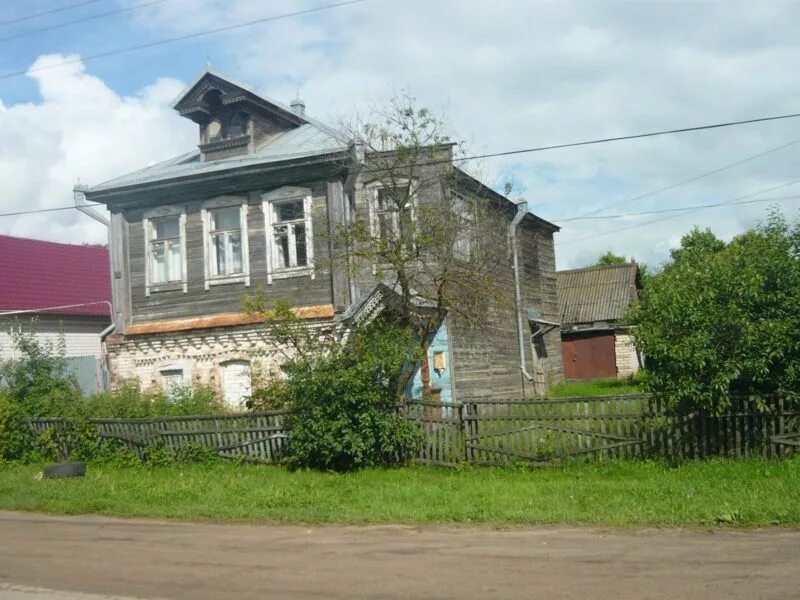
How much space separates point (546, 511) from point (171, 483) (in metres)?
6.81

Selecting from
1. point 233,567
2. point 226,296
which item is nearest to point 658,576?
point 233,567

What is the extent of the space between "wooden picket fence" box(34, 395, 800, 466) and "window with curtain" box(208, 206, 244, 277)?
568 centimetres

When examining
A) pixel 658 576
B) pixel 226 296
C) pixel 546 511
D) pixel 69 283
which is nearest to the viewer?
pixel 658 576

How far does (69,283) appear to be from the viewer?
35.8 m

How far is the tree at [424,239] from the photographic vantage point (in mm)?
15445

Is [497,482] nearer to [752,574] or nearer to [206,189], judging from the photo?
[752,574]

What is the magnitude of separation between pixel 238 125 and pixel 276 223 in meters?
3.41

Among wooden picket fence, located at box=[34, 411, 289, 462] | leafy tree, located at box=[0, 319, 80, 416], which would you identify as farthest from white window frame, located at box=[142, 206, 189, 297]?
wooden picket fence, located at box=[34, 411, 289, 462]

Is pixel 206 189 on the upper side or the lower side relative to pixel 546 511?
upper

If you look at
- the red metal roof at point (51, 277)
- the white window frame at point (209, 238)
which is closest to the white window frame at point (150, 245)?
the white window frame at point (209, 238)

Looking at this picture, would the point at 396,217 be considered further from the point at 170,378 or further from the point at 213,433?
the point at 170,378

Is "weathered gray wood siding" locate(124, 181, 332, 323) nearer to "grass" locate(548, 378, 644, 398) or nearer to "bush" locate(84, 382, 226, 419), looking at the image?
"bush" locate(84, 382, 226, 419)

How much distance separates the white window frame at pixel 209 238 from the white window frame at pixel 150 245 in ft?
2.00

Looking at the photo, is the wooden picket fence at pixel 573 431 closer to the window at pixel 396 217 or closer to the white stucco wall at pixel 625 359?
the window at pixel 396 217
